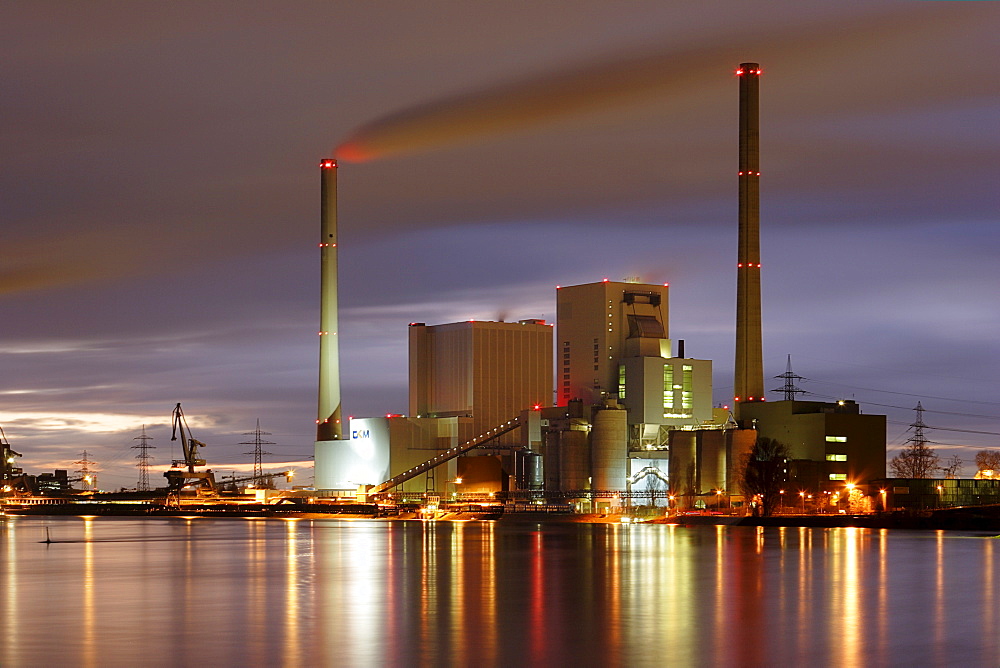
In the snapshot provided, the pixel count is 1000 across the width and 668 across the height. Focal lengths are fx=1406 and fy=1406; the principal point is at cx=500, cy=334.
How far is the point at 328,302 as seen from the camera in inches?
5468

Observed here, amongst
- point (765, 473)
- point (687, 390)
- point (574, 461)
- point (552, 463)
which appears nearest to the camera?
point (765, 473)

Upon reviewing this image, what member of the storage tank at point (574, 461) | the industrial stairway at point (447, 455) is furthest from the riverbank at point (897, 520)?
the industrial stairway at point (447, 455)

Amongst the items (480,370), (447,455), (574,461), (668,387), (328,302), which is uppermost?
(328,302)

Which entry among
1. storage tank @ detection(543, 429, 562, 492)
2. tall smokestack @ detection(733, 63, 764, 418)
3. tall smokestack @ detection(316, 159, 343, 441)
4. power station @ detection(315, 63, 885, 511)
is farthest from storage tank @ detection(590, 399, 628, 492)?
tall smokestack @ detection(316, 159, 343, 441)

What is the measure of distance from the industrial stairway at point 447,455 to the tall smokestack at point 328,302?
9001mm

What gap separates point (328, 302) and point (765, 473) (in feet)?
161

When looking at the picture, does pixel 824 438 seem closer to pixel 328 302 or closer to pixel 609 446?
pixel 609 446

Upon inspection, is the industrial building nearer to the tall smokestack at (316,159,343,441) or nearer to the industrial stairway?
the industrial stairway

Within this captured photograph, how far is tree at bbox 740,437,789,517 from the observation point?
110312 millimetres

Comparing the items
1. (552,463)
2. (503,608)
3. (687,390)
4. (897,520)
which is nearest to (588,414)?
(552,463)

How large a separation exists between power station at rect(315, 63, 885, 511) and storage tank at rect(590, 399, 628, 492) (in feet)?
0.42

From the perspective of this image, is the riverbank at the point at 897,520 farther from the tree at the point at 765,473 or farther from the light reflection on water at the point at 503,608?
the light reflection on water at the point at 503,608

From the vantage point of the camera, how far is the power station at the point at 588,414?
381 ft

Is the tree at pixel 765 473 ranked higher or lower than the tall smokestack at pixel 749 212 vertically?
lower
